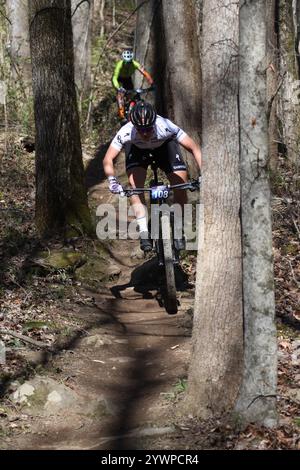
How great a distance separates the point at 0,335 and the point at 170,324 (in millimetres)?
2099

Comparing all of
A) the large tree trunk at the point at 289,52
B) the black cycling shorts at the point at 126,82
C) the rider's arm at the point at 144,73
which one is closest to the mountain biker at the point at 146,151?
the large tree trunk at the point at 289,52

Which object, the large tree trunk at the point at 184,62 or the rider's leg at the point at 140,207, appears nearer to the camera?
the rider's leg at the point at 140,207

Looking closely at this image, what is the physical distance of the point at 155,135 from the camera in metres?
9.23

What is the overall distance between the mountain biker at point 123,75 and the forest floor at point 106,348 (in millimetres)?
5554

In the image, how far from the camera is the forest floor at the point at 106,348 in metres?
5.82

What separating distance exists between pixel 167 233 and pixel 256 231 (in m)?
3.75

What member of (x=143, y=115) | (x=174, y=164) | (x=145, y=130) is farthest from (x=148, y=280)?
(x=143, y=115)

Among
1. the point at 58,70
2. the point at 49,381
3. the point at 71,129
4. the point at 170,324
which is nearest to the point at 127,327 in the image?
the point at 170,324

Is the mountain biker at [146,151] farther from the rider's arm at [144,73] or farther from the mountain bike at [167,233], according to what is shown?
the rider's arm at [144,73]

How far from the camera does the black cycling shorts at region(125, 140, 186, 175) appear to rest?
951cm

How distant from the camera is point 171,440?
555 cm

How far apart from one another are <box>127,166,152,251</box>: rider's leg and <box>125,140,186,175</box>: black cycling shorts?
8 centimetres

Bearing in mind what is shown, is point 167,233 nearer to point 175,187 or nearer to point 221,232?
point 175,187

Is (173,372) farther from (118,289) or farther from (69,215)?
(69,215)
